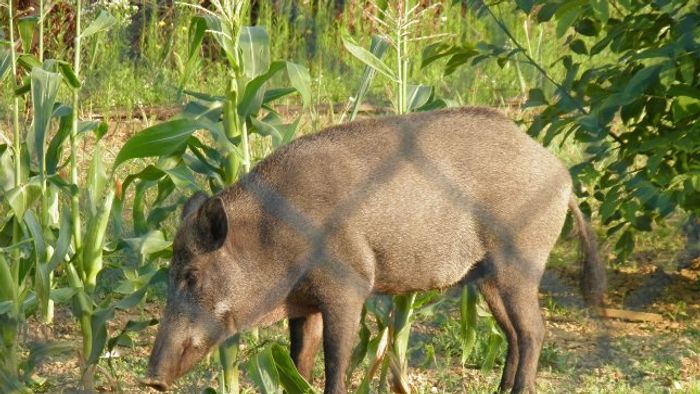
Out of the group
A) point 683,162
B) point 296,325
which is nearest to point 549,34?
point 683,162

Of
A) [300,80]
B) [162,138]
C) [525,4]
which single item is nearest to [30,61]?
[162,138]

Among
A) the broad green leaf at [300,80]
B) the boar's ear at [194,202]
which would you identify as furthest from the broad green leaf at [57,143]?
the broad green leaf at [300,80]

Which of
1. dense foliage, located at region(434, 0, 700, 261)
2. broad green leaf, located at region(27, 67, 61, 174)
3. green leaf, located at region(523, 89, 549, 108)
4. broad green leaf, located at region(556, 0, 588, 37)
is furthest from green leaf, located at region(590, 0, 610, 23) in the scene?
broad green leaf, located at region(27, 67, 61, 174)

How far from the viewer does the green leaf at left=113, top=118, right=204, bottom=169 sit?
3908mm

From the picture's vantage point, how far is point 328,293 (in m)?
4.02

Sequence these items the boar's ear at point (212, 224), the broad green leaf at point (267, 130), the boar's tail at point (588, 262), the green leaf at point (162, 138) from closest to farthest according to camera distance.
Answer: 1. the boar's ear at point (212, 224)
2. the green leaf at point (162, 138)
3. the broad green leaf at point (267, 130)
4. the boar's tail at point (588, 262)

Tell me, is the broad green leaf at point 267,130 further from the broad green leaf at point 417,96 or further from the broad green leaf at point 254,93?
the broad green leaf at point 417,96

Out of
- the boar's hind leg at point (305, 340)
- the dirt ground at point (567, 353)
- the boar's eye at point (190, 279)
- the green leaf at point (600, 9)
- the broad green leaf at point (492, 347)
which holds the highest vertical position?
the green leaf at point (600, 9)

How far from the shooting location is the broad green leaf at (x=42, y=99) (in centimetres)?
390

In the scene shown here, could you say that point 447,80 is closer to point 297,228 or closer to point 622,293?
point 622,293

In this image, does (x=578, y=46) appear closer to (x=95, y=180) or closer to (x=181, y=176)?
(x=181, y=176)

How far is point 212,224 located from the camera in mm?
3861

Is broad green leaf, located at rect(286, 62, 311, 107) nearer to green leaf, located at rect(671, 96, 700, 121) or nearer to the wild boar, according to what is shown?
the wild boar

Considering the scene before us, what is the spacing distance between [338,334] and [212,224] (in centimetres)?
57
